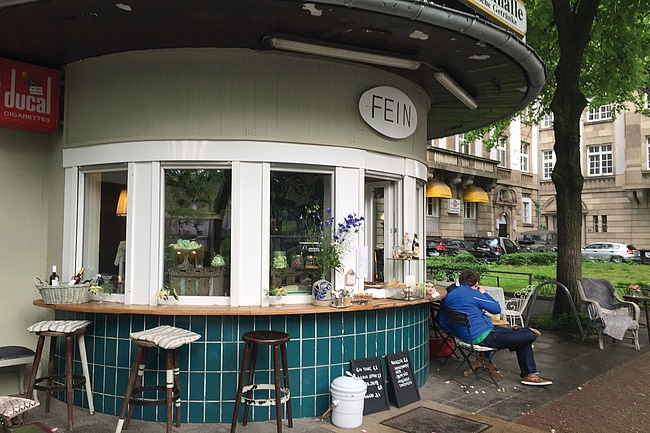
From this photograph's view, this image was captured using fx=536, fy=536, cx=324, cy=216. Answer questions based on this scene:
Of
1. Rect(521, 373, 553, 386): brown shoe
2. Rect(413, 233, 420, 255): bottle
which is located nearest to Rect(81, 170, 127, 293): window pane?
Rect(413, 233, 420, 255): bottle

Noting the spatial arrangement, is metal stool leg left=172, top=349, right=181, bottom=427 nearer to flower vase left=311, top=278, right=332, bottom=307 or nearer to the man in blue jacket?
flower vase left=311, top=278, right=332, bottom=307

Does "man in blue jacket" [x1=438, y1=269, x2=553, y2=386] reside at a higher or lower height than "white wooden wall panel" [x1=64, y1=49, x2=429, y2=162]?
lower

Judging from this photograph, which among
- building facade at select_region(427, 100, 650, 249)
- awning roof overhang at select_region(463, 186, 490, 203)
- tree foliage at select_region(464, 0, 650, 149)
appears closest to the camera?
tree foliage at select_region(464, 0, 650, 149)

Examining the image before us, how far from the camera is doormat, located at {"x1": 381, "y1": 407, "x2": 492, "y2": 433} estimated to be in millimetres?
4773

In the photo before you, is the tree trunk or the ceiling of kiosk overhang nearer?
the ceiling of kiosk overhang

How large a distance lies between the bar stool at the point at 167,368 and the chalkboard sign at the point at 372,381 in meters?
1.64

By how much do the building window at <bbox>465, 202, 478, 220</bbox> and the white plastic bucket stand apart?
25.5 metres

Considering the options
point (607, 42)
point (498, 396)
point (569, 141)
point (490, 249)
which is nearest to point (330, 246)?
point (498, 396)

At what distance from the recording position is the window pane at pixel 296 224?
5.33 meters

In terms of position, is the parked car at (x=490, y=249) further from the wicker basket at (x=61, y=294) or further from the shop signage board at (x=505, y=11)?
the wicker basket at (x=61, y=294)

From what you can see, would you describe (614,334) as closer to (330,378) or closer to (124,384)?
(330,378)

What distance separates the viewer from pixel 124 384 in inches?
198

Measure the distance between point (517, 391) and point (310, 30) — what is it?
14.8 feet

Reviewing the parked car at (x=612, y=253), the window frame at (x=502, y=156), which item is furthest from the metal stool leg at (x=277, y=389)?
the window frame at (x=502, y=156)
